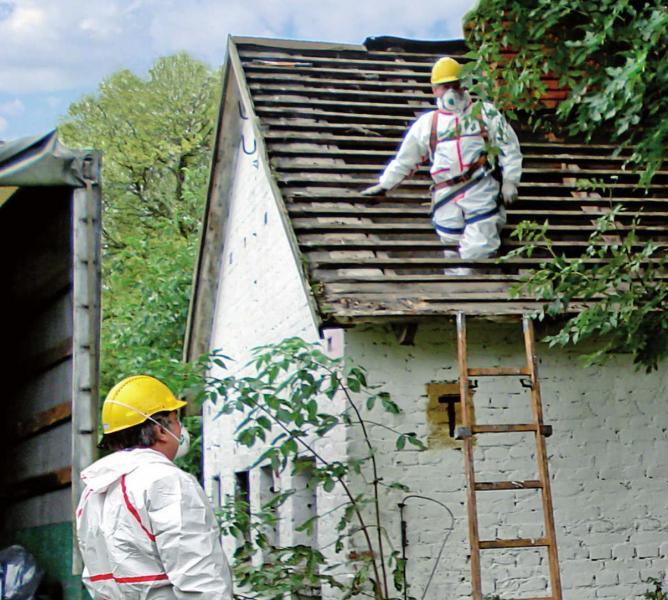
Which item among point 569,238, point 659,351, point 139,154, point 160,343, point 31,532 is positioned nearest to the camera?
point 31,532

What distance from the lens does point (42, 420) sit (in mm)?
6430

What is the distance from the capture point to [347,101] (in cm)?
1138

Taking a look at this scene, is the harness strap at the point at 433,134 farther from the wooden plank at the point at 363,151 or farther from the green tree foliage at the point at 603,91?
the green tree foliage at the point at 603,91

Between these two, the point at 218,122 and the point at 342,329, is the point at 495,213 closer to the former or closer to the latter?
the point at 342,329

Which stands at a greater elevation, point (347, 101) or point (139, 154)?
point (139, 154)

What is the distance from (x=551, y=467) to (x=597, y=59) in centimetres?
320

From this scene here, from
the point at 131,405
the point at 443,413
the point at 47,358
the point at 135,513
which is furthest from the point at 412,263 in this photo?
the point at 135,513

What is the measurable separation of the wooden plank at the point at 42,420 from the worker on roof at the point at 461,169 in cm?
372

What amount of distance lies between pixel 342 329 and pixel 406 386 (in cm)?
66

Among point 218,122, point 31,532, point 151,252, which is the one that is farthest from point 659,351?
point 151,252

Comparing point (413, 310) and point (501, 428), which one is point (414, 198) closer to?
point (413, 310)

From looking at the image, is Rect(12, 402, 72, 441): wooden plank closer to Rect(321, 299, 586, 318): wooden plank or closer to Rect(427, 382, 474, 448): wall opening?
Rect(321, 299, 586, 318): wooden plank

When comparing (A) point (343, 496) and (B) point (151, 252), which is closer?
(A) point (343, 496)

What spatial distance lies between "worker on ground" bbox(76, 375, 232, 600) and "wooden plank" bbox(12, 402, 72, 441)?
64.0 inches
